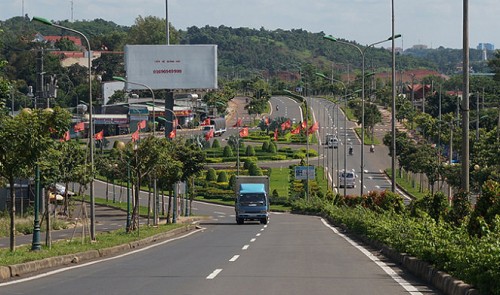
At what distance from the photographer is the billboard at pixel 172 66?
73.8 meters

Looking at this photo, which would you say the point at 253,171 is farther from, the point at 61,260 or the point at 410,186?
the point at 61,260

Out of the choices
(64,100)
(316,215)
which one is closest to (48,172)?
(316,215)

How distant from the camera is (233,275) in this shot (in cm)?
1820

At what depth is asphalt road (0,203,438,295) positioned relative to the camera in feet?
50.9

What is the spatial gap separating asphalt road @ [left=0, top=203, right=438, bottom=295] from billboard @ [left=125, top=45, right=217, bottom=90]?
154 feet

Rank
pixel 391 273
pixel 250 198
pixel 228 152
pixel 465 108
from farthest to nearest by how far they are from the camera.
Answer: pixel 228 152 → pixel 250 198 → pixel 465 108 → pixel 391 273

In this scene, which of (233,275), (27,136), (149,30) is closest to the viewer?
(233,275)

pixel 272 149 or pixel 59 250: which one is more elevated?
pixel 272 149

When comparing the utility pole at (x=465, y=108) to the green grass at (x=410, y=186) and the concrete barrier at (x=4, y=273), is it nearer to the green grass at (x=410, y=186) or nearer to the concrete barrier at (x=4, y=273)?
the concrete barrier at (x=4, y=273)

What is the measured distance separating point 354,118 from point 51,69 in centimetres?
5598

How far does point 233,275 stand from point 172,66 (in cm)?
5695

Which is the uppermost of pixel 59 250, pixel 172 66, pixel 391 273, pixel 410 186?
pixel 172 66

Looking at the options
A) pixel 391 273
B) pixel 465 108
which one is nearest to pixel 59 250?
pixel 391 273

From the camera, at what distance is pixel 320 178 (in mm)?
105062
